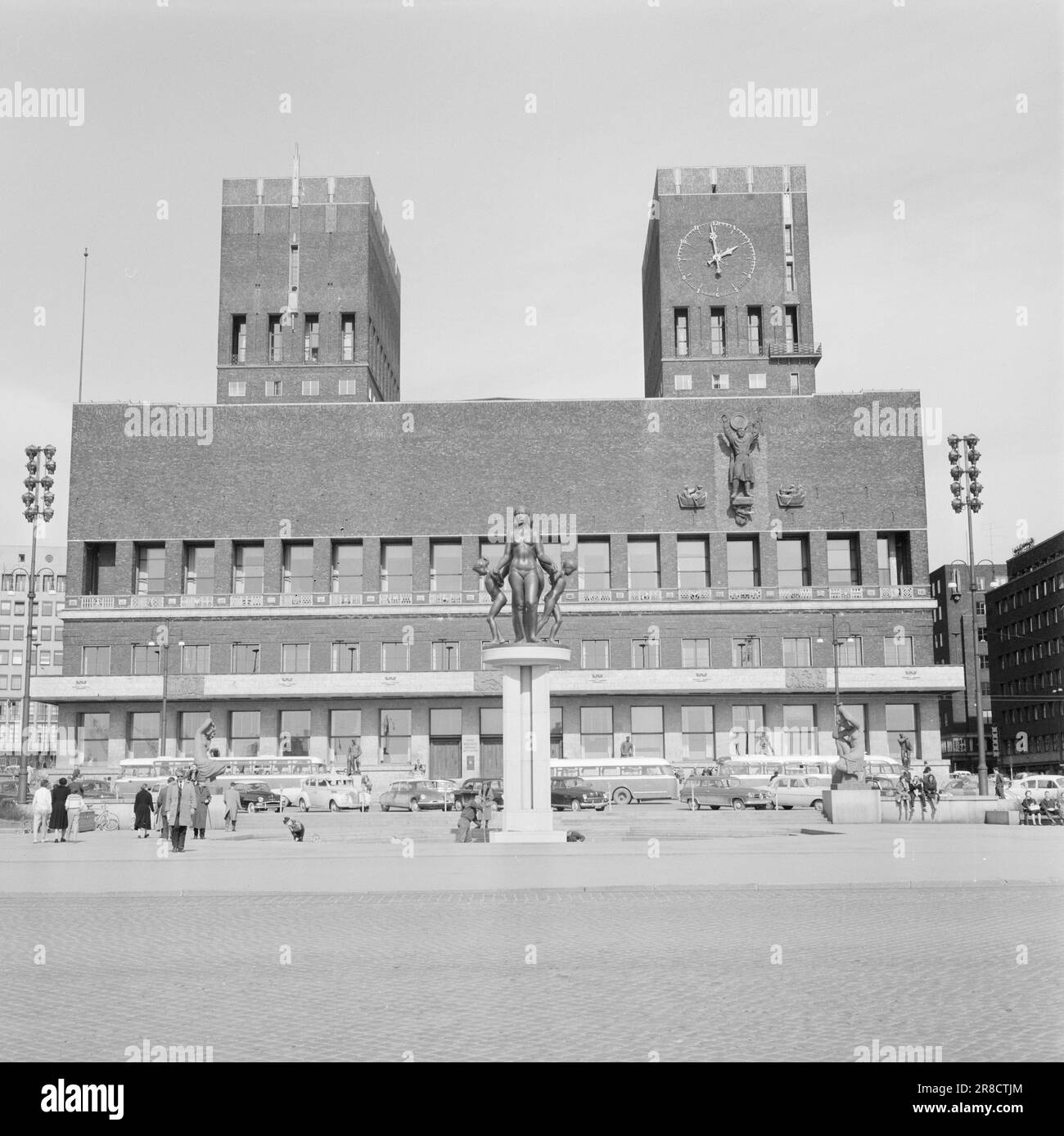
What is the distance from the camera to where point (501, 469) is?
8969cm

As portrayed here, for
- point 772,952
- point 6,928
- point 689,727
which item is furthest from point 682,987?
point 689,727

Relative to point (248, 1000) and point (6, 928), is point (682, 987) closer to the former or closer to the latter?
point (248, 1000)

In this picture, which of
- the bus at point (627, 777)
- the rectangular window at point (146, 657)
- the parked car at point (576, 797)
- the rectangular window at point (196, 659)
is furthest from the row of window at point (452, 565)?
the parked car at point (576, 797)

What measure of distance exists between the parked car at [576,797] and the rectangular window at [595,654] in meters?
23.5

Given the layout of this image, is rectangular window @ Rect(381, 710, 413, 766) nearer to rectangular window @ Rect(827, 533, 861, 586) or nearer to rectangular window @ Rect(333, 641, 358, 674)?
rectangular window @ Rect(333, 641, 358, 674)

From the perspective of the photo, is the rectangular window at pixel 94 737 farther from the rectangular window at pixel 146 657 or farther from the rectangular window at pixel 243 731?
the rectangular window at pixel 243 731

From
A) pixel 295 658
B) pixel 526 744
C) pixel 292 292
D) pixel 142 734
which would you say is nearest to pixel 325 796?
pixel 295 658

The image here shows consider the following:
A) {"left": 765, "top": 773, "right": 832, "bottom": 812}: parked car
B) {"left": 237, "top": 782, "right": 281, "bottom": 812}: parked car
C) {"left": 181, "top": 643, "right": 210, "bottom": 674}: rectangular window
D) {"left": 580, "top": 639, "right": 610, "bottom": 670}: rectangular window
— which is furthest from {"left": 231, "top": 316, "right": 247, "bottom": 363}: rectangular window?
{"left": 765, "top": 773, "right": 832, "bottom": 812}: parked car

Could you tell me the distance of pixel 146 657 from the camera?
287ft

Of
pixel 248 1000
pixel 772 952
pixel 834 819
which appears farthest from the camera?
pixel 834 819

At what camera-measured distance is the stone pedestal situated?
32094 mm

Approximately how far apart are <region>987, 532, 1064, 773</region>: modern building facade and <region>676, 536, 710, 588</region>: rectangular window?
29.9m
